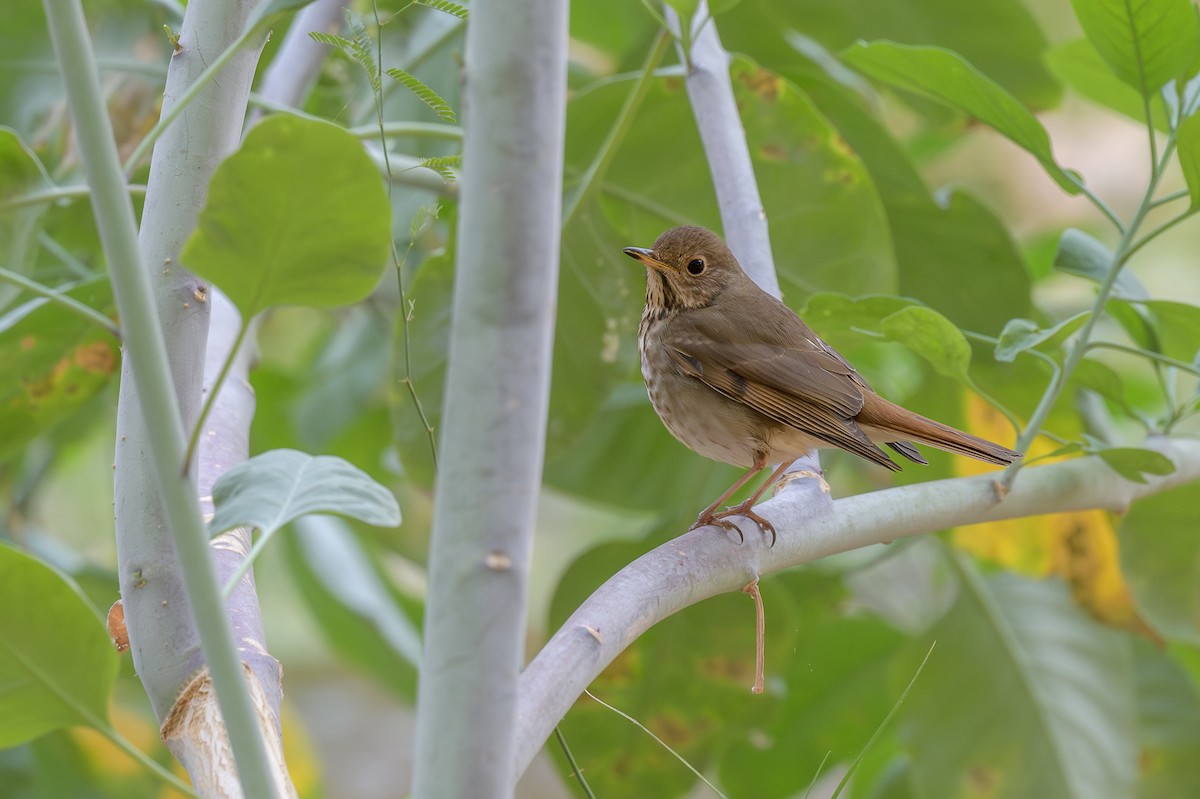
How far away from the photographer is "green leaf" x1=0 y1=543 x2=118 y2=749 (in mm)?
Result: 871

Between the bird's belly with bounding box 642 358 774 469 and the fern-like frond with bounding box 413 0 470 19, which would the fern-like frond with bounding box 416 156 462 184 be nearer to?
the fern-like frond with bounding box 413 0 470 19

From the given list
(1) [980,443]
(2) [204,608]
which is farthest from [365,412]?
(2) [204,608]

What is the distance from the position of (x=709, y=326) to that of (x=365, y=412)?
1.16 metres

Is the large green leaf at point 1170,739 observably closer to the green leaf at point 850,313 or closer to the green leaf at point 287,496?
the green leaf at point 850,313

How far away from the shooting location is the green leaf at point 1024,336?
4.60 feet

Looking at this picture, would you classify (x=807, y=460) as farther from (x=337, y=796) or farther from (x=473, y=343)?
(x=337, y=796)

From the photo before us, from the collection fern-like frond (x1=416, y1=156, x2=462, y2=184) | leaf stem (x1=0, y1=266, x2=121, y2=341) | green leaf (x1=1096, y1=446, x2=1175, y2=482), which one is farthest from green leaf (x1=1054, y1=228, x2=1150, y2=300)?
leaf stem (x1=0, y1=266, x2=121, y2=341)

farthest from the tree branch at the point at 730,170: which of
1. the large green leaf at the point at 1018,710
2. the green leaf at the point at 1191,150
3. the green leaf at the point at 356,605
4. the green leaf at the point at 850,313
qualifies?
the green leaf at the point at 356,605

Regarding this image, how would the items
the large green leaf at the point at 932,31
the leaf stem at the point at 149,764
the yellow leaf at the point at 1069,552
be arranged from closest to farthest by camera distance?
1. the leaf stem at the point at 149,764
2. the yellow leaf at the point at 1069,552
3. the large green leaf at the point at 932,31

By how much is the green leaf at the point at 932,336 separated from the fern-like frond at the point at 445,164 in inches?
21.2

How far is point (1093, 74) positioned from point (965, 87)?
1.93ft

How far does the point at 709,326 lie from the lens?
6.75 ft

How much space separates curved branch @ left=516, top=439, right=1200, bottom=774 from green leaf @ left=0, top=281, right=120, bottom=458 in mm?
1167

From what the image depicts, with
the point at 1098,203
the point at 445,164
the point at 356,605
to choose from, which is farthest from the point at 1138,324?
the point at 356,605
